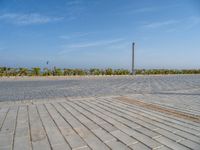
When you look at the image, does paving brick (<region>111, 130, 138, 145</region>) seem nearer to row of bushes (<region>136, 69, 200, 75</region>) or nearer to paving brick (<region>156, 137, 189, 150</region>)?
paving brick (<region>156, 137, 189, 150</region>)

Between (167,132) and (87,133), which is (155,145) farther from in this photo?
(87,133)

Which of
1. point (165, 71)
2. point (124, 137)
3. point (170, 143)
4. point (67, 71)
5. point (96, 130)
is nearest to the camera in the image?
point (170, 143)

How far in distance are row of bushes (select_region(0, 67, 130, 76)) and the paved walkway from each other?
13840mm

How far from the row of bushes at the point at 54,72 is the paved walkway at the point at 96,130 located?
1384 centimetres

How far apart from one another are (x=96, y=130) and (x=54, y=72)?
53.6ft

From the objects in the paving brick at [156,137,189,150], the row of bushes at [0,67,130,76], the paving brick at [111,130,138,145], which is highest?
the row of bushes at [0,67,130,76]

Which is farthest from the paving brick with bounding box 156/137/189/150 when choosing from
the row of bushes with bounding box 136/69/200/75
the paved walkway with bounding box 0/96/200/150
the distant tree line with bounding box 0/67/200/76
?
the row of bushes with bounding box 136/69/200/75

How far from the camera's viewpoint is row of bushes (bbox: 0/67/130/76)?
671 inches

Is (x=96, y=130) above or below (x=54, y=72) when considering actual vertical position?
below

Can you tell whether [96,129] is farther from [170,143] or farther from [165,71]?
[165,71]

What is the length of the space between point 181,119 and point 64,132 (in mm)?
2545

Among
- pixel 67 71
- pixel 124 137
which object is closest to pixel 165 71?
pixel 67 71

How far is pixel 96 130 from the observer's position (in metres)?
3.11

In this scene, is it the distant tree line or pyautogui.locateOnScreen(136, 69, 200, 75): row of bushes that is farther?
pyautogui.locateOnScreen(136, 69, 200, 75): row of bushes
